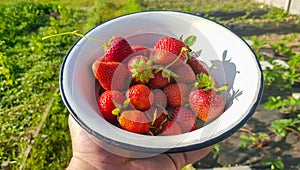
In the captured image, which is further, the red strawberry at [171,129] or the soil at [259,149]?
the soil at [259,149]

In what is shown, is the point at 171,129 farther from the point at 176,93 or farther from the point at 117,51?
the point at 117,51

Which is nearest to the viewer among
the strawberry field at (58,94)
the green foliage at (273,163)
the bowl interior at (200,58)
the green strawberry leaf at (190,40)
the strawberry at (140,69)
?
the bowl interior at (200,58)

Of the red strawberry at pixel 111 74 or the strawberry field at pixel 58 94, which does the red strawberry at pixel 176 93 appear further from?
the strawberry field at pixel 58 94

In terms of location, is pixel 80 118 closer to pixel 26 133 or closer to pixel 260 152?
pixel 260 152

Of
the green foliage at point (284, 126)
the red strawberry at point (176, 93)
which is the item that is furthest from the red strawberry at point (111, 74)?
the green foliage at point (284, 126)

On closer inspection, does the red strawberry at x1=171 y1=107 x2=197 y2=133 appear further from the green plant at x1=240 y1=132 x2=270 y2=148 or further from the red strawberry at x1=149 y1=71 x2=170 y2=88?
the green plant at x1=240 y1=132 x2=270 y2=148

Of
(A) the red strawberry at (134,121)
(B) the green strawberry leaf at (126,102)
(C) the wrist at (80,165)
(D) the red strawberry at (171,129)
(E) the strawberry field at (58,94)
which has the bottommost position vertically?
(E) the strawberry field at (58,94)

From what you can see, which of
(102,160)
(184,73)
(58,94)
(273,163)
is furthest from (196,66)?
(58,94)
